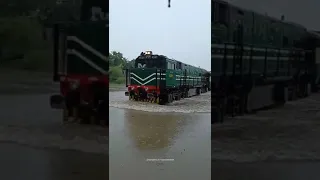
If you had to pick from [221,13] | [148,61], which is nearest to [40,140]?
[148,61]

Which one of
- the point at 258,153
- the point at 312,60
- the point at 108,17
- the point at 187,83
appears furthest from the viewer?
the point at 187,83

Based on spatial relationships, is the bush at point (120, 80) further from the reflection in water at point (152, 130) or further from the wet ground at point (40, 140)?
the wet ground at point (40, 140)

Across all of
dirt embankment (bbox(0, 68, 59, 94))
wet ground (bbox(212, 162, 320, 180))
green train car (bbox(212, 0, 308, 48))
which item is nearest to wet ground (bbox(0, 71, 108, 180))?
dirt embankment (bbox(0, 68, 59, 94))

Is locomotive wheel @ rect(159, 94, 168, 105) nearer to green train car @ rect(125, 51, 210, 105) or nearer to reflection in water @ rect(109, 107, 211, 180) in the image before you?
green train car @ rect(125, 51, 210, 105)

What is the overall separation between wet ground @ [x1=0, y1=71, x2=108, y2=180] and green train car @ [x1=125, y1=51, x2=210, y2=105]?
0.52 m

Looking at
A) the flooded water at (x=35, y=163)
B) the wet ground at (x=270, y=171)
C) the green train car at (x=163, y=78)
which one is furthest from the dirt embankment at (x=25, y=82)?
the wet ground at (x=270, y=171)

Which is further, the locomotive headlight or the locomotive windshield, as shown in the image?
the locomotive windshield

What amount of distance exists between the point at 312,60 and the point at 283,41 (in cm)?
29

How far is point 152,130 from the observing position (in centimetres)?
274

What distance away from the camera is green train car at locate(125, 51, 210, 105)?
9.49 feet

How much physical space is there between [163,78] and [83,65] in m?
1.16

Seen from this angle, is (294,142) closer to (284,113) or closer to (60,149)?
(284,113)

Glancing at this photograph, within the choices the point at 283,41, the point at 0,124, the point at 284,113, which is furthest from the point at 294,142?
the point at 0,124

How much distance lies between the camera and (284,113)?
2861mm
